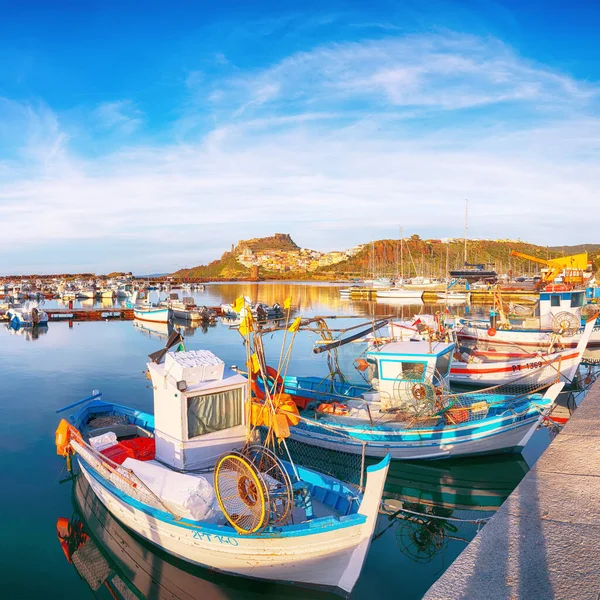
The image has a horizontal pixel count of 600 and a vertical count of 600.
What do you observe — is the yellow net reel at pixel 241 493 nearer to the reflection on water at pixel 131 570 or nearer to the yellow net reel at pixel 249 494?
the yellow net reel at pixel 249 494

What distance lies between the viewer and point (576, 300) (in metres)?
26.8

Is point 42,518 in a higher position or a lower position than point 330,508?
lower

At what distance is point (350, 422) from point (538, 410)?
4.81m

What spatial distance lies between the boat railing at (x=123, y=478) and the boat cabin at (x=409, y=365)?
24.7 feet

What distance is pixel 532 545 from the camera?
3020mm

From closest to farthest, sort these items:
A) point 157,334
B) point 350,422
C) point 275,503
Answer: point 275,503 → point 350,422 → point 157,334

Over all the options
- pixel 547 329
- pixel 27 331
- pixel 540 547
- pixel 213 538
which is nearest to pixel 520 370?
pixel 547 329

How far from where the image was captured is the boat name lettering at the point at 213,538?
6.92 meters

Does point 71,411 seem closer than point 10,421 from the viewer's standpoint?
No

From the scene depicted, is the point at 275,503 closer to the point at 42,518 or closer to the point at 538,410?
the point at 42,518

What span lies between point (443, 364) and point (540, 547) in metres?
11.5

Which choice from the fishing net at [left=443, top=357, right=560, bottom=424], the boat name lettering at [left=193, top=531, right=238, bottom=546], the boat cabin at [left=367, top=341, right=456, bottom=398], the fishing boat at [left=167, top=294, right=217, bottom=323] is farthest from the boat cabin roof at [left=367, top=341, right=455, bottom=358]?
the fishing boat at [left=167, top=294, right=217, bottom=323]

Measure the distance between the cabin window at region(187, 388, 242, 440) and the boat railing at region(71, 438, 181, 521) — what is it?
1.25 m

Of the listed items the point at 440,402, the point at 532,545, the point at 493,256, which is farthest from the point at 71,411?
the point at 493,256
